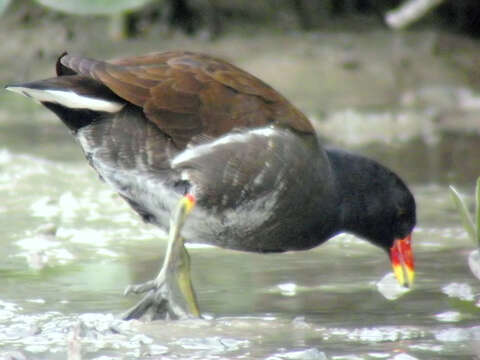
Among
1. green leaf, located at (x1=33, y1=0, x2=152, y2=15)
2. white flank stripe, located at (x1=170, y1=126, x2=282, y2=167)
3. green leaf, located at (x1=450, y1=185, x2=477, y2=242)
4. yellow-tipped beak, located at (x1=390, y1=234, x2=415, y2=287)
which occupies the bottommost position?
yellow-tipped beak, located at (x1=390, y1=234, x2=415, y2=287)

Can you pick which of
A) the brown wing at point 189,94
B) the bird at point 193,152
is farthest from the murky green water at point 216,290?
the brown wing at point 189,94

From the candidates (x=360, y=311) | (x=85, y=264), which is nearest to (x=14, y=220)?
(x=85, y=264)

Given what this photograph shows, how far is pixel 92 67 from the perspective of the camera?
5.32m

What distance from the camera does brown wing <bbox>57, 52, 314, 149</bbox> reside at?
5312 mm

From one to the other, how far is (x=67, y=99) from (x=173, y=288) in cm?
91

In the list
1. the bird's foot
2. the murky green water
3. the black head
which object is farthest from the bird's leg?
the black head

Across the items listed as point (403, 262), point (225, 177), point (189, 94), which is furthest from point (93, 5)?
point (403, 262)

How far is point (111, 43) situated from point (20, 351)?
951 cm

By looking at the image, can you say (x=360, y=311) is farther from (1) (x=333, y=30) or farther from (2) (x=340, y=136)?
(1) (x=333, y=30)

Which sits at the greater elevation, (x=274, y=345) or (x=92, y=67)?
(x=92, y=67)

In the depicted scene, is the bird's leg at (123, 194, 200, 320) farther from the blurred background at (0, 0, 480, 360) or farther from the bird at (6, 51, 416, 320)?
the blurred background at (0, 0, 480, 360)

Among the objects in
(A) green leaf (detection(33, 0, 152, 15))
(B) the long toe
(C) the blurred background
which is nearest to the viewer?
(A) green leaf (detection(33, 0, 152, 15))

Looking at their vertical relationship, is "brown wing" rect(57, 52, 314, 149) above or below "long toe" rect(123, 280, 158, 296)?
above

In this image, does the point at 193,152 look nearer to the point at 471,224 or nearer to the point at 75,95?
the point at 75,95
